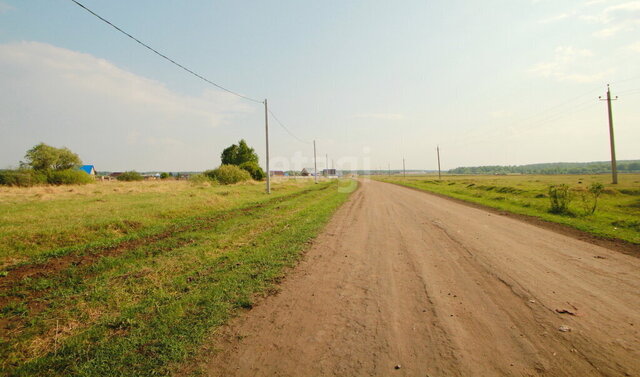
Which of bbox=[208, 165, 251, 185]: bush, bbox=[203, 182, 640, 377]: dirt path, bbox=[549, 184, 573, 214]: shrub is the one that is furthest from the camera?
bbox=[208, 165, 251, 185]: bush

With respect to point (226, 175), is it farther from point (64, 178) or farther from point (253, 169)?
point (64, 178)

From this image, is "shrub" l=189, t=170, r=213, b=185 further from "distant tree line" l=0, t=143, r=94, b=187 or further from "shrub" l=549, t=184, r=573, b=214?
"shrub" l=549, t=184, r=573, b=214

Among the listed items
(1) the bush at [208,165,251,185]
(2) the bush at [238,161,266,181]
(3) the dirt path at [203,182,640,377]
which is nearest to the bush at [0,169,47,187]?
(1) the bush at [208,165,251,185]

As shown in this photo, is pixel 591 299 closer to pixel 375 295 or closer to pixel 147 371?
pixel 375 295

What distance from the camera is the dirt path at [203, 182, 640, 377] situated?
291cm

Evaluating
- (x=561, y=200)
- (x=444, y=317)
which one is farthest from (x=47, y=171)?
(x=561, y=200)

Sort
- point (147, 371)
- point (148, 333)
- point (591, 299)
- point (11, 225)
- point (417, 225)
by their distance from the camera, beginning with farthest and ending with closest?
point (417, 225), point (11, 225), point (591, 299), point (148, 333), point (147, 371)

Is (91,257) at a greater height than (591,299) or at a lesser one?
greater

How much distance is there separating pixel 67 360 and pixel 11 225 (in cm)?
1045

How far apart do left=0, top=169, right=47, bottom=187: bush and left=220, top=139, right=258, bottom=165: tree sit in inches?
1380

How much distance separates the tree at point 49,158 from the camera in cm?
4958

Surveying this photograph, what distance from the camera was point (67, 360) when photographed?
2.96 meters

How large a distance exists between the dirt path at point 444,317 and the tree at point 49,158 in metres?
64.0

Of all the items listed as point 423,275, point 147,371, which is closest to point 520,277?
point 423,275
